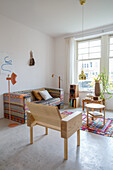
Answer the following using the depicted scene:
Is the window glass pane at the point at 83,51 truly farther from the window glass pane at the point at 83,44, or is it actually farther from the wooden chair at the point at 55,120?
the wooden chair at the point at 55,120

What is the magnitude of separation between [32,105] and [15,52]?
250cm

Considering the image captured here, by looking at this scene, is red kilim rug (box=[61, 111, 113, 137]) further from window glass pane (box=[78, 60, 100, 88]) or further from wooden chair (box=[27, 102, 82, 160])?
window glass pane (box=[78, 60, 100, 88])

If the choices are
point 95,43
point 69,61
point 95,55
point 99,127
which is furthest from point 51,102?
point 95,43

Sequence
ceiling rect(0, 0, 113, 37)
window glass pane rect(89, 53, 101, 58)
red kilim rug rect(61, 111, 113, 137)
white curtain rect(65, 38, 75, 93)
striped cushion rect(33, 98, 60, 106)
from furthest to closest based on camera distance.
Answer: white curtain rect(65, 38, 75, 93), window glass pane rect(89, 53, 101, 58), striped cushion rect(33, 98, 60, 106), ceiling rect(0, 0, 113, 37), red kilim rug rect(61, 111, 113, 137)

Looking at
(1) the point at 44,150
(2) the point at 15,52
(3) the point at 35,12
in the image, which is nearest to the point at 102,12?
(3) the point at 35,12

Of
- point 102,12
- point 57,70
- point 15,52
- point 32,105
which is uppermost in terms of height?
point 102,12

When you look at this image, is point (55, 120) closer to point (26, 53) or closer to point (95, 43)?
point (26, 53)

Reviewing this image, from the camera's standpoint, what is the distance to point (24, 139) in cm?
232

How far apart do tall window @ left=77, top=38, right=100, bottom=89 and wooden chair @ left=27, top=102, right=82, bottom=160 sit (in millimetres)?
2969

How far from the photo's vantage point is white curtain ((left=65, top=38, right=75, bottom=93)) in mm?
4895

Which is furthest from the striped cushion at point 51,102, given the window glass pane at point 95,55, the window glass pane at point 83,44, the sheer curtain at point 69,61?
the window glass pane at point 83,44

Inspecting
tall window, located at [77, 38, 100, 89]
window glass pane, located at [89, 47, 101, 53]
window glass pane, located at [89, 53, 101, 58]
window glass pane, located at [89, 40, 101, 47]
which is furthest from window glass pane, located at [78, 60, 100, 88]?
window glass pane, located at [89, 40, 101, 47]

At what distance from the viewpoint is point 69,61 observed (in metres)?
4.97

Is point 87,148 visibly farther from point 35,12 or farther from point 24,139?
point 35,12
